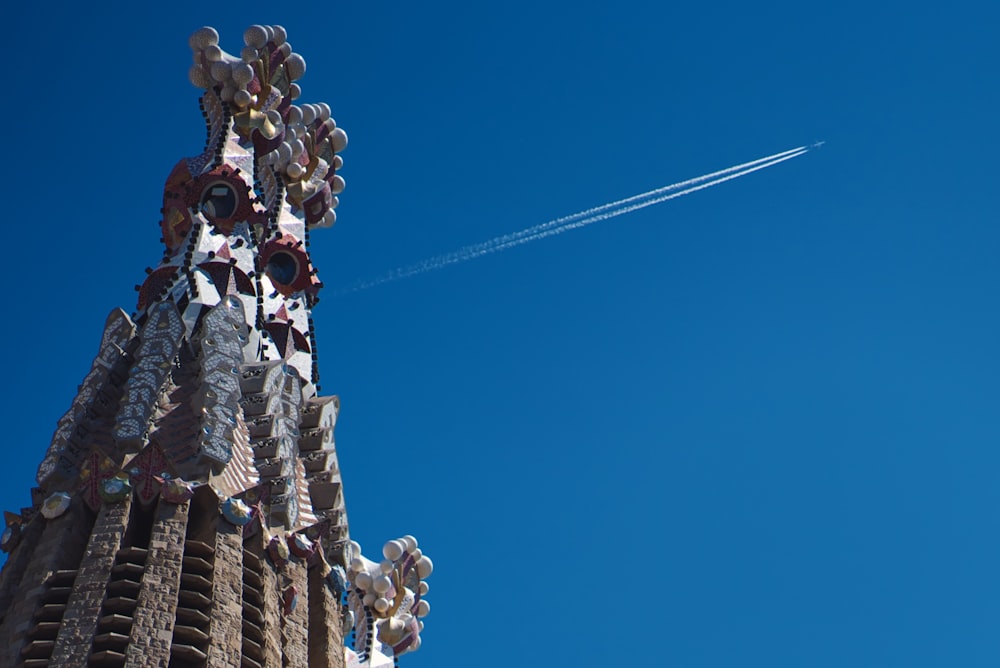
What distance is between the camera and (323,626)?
4088cm

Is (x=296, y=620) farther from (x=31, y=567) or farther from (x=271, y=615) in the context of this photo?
(x=31, y=567)

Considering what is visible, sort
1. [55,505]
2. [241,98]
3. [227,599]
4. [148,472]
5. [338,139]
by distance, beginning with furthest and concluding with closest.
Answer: [338,139] < [241,98] < [148,472] < [55,505] < [227,599]

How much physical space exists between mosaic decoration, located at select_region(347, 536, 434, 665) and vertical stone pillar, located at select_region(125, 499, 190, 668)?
7361 millimetres

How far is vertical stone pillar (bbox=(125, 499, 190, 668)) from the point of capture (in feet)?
113

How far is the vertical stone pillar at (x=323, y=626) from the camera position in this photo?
4016cm

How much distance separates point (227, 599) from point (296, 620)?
324cm

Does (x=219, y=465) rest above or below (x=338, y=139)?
below

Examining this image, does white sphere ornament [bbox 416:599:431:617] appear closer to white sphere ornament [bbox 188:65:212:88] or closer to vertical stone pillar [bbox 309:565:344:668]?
vertical stone pillar [bbox 309:565:344:668]

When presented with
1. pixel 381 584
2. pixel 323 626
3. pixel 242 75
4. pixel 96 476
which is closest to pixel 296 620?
pixel 323 626

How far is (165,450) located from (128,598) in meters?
4.93

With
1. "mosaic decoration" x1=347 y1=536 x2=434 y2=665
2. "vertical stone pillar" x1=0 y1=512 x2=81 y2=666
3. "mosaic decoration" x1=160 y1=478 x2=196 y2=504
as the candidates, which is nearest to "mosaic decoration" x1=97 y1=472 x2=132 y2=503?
"mosaic decoration" x1=160 y1=478 x2=196 y2=504

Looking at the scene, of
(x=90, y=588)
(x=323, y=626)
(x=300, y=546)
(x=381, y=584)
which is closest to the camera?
(x=90, y=588)

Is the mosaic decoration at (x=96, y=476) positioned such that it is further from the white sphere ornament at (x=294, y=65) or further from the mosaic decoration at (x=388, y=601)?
the white sphere ornament at (x=294, y=65)

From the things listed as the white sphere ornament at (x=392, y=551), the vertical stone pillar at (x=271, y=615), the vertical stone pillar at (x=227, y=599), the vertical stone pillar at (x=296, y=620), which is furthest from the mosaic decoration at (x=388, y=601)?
the vertical stone pillar at (x=227, y=599)
